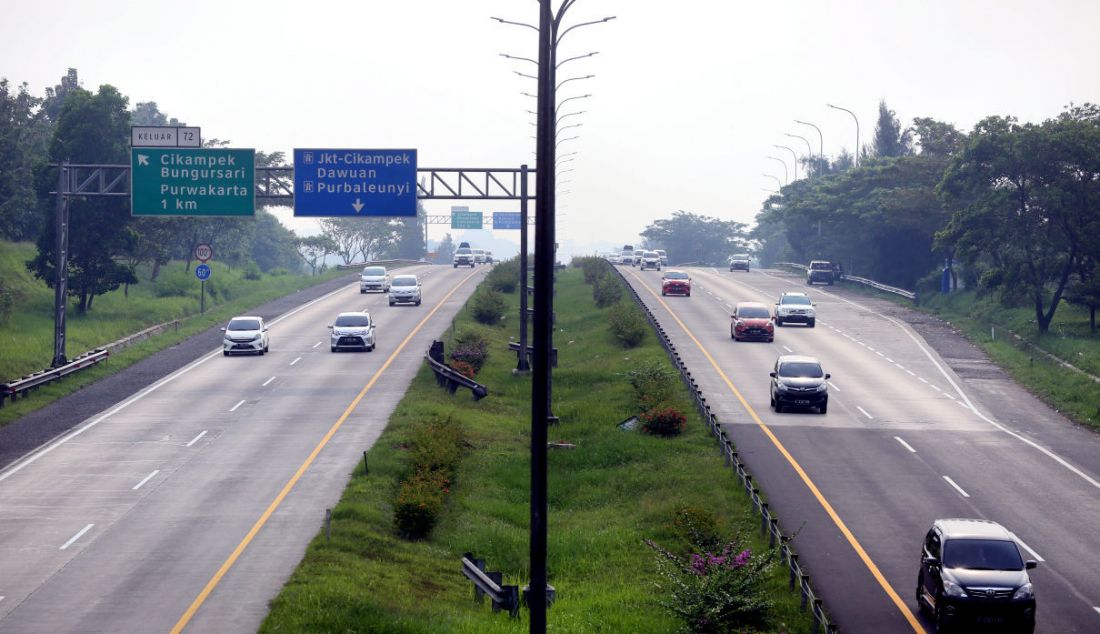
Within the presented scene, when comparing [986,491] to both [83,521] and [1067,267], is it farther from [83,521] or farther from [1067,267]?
[1067,267]

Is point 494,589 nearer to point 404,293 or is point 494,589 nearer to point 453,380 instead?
point 453,380

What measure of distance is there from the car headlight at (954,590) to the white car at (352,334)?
140 ft

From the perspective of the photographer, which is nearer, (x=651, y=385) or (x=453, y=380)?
(x=651, y=385)

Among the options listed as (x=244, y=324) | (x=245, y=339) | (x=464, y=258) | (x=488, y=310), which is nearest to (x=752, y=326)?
(x=488, y=310)

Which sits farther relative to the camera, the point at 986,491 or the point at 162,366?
the point at 162,366

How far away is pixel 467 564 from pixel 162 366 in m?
35.7

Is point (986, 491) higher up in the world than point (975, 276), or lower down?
lower down

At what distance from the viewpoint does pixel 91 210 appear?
69562mm

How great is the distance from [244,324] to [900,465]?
34976 mm

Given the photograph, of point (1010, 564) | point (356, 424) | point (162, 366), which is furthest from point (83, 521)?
point (162, 366)

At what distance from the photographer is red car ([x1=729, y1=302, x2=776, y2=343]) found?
6278 centimetres

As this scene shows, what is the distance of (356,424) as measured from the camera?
41062 millimetres

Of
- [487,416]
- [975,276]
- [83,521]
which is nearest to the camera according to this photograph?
[83,521]

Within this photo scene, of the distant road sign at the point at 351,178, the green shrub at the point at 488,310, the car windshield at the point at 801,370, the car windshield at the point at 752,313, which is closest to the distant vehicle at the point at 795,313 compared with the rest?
the car windshield at the point at 752,313
